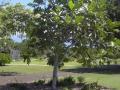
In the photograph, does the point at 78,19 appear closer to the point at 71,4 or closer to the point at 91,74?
the point at 71,4

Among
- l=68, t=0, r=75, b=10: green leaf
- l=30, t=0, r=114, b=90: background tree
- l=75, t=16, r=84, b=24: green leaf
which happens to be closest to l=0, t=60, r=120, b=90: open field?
l=30, t=0, r=114, b=90: background tree

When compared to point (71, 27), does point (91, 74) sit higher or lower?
lower

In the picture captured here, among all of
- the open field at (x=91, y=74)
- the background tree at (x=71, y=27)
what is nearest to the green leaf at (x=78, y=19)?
the background tree at (x=71, y=27)

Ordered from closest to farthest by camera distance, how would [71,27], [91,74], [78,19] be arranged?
[78,19], [71,27], [91,74]

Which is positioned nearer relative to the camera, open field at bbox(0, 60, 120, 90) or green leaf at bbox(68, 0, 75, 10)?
green leaf at bbox(68, 0, 75, 10)

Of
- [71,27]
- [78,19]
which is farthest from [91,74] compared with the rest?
[78,19]

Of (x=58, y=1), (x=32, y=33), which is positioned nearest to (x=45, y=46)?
(x=32, y=33)

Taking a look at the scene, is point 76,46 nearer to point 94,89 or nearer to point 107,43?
point 107,43

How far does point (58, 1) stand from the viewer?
16.0 m

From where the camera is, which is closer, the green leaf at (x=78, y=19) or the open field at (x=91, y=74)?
the green leaf at (x=78, y=19)

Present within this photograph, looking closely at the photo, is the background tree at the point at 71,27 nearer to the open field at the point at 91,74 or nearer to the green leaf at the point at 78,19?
the green leaf at the point at 78,19

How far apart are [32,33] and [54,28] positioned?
0.97 m

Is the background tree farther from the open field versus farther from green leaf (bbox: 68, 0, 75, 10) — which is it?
the open field

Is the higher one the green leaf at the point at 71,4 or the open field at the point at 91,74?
the green leaf at the point at 71,4
